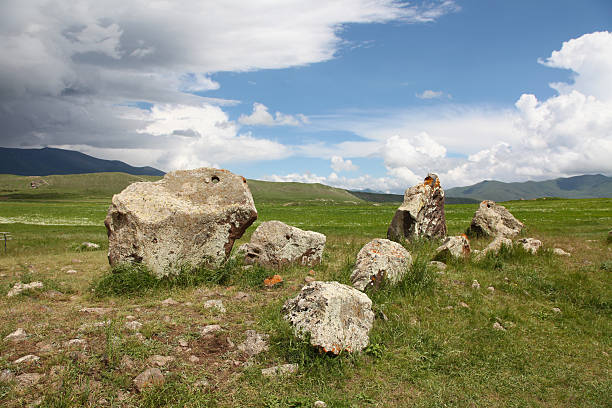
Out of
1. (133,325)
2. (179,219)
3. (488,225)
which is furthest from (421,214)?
(133,325)

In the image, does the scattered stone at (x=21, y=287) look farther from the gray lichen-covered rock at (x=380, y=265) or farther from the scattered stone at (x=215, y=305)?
the gray lichen-covered rock at (x=380, y=265)

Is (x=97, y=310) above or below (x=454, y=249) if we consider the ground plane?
below

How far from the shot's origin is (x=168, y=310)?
8.58 metres

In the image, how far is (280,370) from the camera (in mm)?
6254

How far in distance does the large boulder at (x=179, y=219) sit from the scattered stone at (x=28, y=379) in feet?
17.9

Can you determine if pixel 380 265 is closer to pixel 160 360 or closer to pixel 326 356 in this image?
pixel 326 356

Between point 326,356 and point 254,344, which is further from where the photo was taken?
point 254,344

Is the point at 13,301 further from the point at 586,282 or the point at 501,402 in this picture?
the point at 586,282

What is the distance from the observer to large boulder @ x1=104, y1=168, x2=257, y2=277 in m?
10.8

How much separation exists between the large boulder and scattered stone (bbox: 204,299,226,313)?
2.70 meters

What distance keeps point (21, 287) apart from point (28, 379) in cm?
623

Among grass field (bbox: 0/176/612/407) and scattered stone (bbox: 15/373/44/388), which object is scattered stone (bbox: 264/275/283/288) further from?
scattered stone (bbox: 15/373/44/388)

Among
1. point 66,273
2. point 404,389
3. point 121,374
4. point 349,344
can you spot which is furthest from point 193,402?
point 66,273

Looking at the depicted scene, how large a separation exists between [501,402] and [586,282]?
793cm
